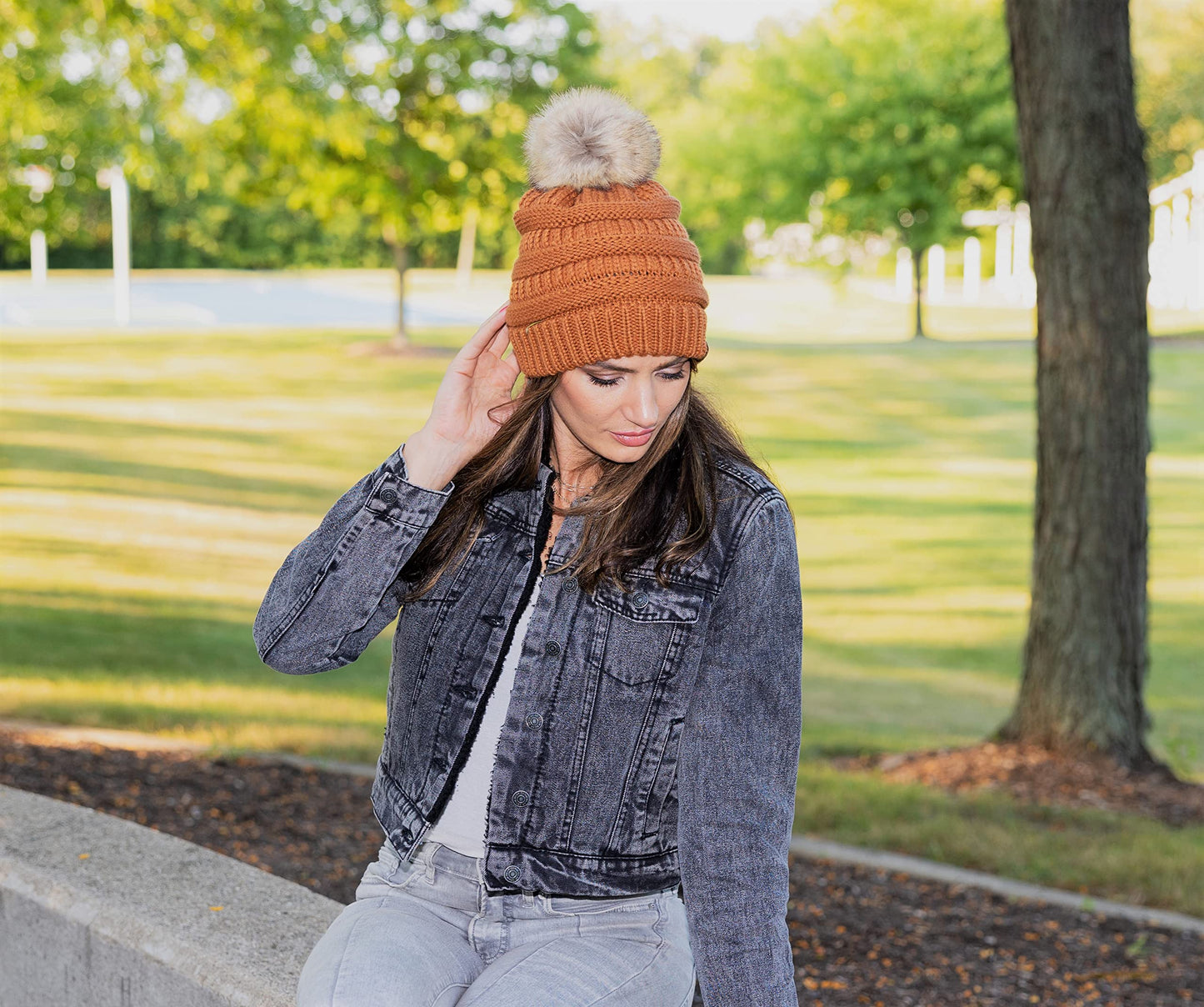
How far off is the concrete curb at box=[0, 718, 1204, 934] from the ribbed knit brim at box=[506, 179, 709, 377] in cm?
235

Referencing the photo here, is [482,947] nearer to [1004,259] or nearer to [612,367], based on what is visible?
[612,367]

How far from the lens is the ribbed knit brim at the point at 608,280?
2.24 m

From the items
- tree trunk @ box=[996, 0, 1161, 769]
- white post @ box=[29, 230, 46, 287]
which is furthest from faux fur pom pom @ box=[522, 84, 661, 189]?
white post @ box=[29, 230, 46, 287]

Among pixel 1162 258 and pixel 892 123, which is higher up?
pixel 892 123

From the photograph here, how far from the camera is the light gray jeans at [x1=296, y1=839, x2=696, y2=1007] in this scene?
6.68ft

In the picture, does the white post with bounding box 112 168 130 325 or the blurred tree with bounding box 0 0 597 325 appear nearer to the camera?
the blurred tree with bounding box 0 0 597 325

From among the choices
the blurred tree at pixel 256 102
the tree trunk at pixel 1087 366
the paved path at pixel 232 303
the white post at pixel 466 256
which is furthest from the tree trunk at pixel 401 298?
the tree trunk at pixel 1087 366

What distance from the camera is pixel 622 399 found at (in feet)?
7.50

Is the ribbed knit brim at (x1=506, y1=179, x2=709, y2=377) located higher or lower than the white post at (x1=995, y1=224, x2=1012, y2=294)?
lower

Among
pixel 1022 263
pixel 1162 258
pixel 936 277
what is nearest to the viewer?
pixel 1162 258

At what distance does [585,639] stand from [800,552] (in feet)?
41.2

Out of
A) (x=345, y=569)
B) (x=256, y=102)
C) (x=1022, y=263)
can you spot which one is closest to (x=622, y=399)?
(x=345, y=569)

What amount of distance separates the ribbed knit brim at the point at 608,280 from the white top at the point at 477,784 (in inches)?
19.9

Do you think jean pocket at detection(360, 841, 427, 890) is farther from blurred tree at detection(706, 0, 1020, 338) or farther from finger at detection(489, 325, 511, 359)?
blurred tree at detection(706, 0, 1020, 338)
